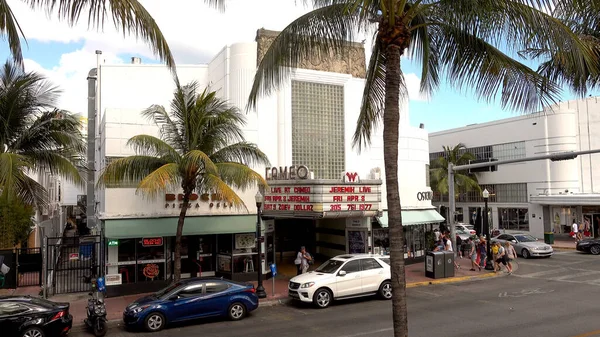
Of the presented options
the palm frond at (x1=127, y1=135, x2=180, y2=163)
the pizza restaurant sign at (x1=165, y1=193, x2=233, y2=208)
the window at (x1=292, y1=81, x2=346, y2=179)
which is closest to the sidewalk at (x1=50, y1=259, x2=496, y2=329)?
the pizza restaurant sign at (x1=165, y1=193, x2=233, y2=208)

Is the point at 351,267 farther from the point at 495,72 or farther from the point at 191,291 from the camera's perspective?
the point at 495,72

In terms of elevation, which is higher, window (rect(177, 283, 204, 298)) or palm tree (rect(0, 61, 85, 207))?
palm tree (rect(0, 61, 85, 207))

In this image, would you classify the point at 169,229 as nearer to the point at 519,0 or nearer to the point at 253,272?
the point at 253,272

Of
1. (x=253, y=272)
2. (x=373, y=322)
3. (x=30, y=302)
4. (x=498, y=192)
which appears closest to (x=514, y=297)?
(x=373, y=322)

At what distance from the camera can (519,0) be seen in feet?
22.6

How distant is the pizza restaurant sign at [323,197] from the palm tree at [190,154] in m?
2.81

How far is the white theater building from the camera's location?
18453 millimetres

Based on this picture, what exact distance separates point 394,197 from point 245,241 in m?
13.9

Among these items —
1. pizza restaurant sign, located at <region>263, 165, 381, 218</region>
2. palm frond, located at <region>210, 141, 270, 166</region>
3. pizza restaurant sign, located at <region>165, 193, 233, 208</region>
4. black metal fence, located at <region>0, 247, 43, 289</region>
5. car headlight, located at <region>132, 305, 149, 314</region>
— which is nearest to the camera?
car headlight, located at <region>132, 305, 149, 314</region>

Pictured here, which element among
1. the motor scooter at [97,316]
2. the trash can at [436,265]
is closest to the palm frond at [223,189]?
the motor scooter at [97,316]

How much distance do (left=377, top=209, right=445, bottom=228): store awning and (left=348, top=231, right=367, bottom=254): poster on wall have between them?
3.86 ft

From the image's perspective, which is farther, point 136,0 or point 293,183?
point 293,183

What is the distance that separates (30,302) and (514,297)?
15446 mm

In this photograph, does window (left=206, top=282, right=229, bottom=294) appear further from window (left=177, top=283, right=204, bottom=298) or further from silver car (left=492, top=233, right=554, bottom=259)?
silver car (left=492, top=233, right=554, bottom=259)
